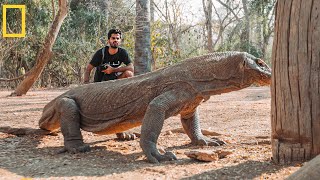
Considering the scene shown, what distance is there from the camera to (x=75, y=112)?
4.43 meters

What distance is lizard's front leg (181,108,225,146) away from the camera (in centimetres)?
445

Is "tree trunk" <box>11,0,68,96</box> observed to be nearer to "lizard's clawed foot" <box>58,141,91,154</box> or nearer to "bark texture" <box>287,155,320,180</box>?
"lizard's clawed foot" <box>58,141,91,154</box>

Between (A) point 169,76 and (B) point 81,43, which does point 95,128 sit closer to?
(A) point 169,76

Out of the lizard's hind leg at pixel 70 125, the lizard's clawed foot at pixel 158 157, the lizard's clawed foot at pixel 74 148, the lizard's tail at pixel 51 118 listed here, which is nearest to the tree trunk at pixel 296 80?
the lizard's clawed foot at pixel 158 157

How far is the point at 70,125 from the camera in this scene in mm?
4371

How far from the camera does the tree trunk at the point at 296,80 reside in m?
2.89

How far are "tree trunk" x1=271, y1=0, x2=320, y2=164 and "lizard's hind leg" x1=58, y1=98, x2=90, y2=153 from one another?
2.06 m

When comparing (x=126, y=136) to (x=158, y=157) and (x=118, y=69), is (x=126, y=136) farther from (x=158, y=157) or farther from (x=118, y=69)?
(x=158, y=157)

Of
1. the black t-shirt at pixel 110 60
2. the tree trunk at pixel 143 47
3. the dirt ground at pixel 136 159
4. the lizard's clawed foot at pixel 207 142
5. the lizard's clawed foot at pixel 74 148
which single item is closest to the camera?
the dirt ground at pixel 136 159

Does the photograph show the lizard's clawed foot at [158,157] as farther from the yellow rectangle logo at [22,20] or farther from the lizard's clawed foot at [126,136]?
the yellow rectangle logo at [22,20]

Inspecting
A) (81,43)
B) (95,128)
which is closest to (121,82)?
(95,128)

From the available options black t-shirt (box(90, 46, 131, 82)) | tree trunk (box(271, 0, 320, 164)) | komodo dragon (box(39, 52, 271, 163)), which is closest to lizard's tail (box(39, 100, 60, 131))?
komodo dragon (box(39, 52, 271, 163))

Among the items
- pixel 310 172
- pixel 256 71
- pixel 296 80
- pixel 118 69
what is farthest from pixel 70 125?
pixel 310 172

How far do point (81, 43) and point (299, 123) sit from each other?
15548 millimetres
